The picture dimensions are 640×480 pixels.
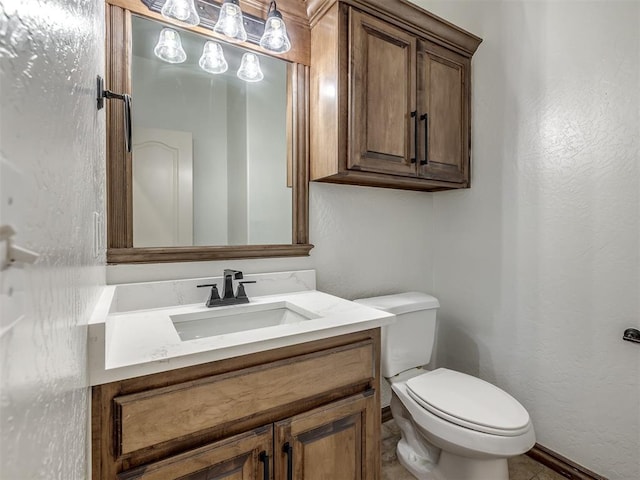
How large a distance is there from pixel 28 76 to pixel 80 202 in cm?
34

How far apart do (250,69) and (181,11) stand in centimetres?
32

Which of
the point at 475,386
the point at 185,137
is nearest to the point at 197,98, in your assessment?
the point at 185,137

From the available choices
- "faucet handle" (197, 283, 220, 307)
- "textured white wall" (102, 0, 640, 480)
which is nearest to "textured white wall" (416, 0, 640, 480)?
"textured white wall" (102, 0, 640, 480)

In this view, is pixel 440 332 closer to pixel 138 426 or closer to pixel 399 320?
pixel 399 320

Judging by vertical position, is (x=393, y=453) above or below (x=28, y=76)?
below

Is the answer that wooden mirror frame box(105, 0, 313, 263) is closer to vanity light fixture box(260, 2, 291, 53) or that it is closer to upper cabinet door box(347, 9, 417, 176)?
vanity light fixture box(260, 2, 291, 53)

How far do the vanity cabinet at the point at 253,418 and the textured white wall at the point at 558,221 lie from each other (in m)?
0.96

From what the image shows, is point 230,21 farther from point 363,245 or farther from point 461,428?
point 461,428

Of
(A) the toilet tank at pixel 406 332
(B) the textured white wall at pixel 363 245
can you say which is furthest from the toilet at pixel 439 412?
(B) the textured white wall at pixel 363 245

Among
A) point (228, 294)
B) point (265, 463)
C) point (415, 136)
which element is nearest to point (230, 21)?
point (415, 136)

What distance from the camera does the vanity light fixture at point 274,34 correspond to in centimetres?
131

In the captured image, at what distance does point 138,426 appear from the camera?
73 centimetres

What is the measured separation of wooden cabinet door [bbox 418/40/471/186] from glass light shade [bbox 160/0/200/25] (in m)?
1.00

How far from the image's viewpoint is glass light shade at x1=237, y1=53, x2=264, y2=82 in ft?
4.64
